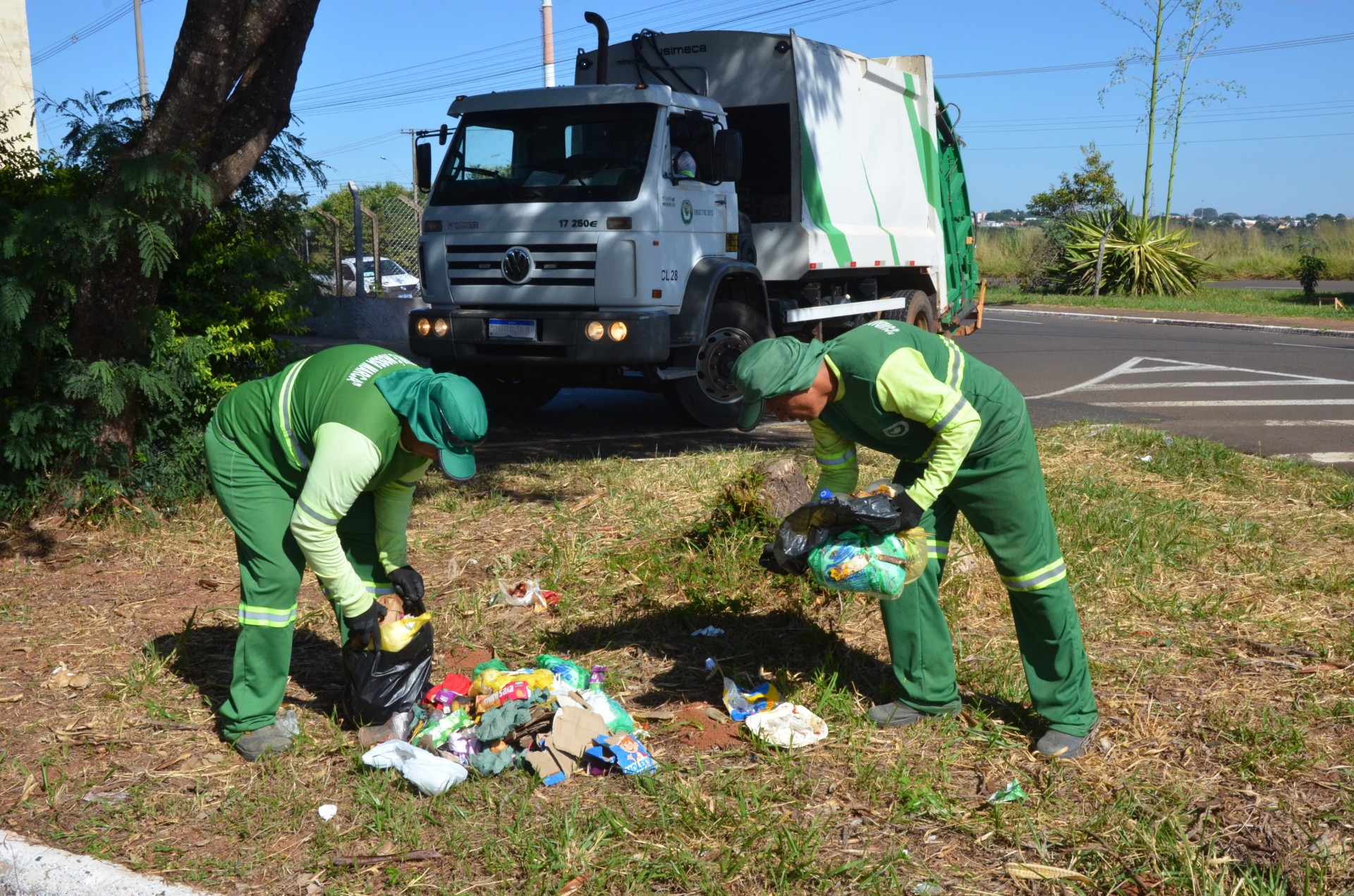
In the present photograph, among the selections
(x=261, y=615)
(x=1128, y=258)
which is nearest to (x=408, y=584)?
(x=261, y=615)

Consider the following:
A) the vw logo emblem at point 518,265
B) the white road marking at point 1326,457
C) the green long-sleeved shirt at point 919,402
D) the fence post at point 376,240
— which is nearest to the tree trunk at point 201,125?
the vw logo emblem at point 518,265

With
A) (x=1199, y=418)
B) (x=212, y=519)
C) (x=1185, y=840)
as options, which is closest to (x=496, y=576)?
(x=212, y=519)

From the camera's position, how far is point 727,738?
3.88 m

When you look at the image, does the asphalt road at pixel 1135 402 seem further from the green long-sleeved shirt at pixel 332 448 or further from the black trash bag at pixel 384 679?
the green long-sleeved shirt at pixel 332 448

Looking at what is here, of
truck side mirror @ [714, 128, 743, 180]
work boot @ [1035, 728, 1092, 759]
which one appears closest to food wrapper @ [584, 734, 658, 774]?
work boot @ [1035, 728, 1092, 759]

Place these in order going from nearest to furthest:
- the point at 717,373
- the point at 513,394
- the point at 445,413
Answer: the point at 445,413 < the point at 717,373 < the point at 513,394

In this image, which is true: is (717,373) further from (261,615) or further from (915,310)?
(261,615)

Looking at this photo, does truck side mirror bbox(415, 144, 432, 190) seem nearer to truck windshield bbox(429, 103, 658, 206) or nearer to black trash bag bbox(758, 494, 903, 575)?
truck windshield bbox(429, 103, 658, 206)

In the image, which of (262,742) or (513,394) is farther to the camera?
(513,394)

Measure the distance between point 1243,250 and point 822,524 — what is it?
3632 centimetres

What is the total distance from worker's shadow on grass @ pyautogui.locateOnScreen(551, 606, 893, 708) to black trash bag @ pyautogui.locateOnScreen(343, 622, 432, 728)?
0.79 meters

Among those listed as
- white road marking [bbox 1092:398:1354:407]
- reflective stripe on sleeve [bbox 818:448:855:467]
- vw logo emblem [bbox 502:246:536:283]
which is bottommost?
white road marking [bbox 1092:398:1354:407]

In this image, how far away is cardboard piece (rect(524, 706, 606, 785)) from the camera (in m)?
3.61

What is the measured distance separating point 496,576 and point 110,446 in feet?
7.78
